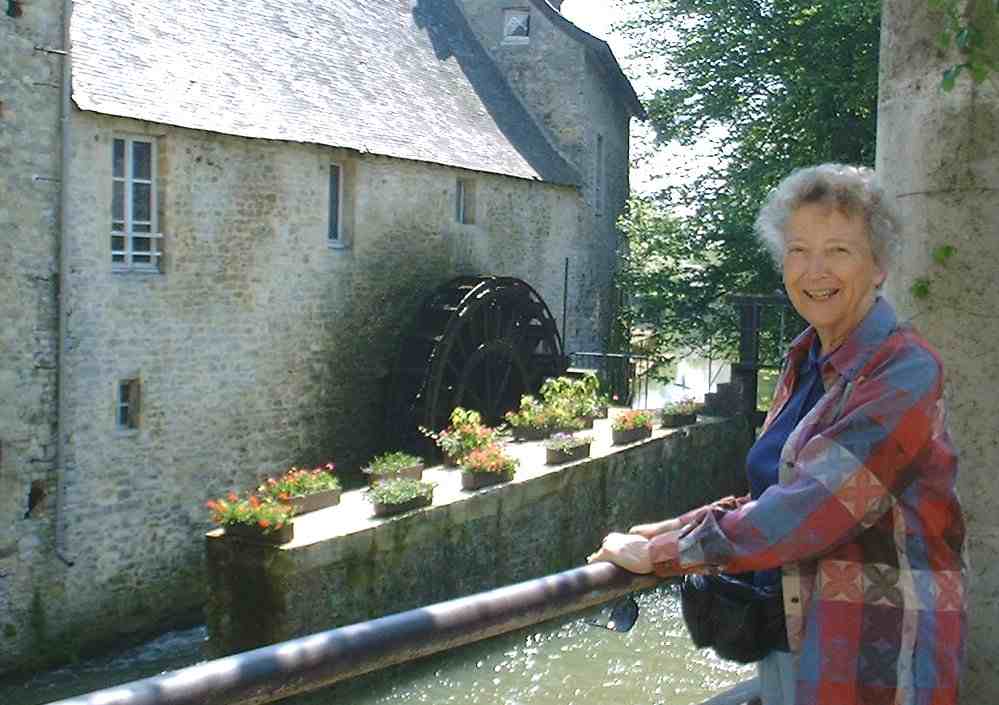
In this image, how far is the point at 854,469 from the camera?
193cm

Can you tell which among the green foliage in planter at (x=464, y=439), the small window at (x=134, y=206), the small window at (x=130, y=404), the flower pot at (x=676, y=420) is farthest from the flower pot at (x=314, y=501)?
the flower pot at (x=676, y=420)

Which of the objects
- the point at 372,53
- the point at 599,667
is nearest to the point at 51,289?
the point at 599,667

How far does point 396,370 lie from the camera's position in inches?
571

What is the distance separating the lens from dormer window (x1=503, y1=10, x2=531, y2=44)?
20.4m

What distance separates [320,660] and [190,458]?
10.7 m

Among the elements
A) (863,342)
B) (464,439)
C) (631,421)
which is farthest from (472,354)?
(863,342)

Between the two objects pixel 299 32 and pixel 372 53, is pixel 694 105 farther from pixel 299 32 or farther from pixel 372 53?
pixel 299 32

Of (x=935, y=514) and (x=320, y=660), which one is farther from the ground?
(x=935, y=514)

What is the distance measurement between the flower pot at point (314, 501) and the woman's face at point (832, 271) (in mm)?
7740

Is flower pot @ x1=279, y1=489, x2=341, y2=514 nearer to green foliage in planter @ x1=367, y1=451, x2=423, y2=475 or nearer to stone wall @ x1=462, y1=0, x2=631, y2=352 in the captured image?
green foliage in planter @ x1=367, y1=451, x2=423, y2=475

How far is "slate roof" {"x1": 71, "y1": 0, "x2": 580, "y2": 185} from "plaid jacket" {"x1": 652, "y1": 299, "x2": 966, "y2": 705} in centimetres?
975

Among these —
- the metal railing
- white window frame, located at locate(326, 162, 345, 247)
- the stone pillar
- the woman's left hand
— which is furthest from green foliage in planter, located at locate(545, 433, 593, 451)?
the woman's left hand

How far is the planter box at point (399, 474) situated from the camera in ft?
34.3

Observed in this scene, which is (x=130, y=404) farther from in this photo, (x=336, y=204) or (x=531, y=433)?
(x=531, y=433)
